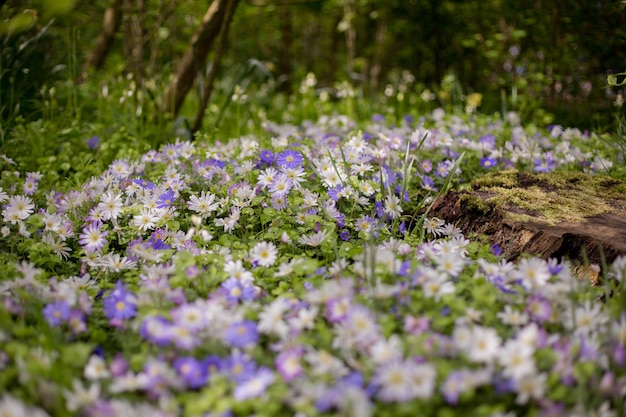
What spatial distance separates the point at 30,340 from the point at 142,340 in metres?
0.28

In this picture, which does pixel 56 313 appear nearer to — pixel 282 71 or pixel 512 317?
pixel 512 317

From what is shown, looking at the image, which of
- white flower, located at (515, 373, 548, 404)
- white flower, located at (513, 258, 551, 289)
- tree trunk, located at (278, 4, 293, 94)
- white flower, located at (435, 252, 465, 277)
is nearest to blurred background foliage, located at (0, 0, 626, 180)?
tree trunk, located at (278, 4, 293, 94)

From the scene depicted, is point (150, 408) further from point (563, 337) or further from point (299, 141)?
point (299, 141)

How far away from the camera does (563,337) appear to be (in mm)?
1442

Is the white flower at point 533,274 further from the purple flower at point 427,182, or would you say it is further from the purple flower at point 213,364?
the purple flower at point 427,182

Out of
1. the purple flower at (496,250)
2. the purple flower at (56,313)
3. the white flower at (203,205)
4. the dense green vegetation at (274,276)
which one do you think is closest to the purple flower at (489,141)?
the dense green vegetation at (274,276)

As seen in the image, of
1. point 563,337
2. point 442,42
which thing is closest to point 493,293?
point 563,337

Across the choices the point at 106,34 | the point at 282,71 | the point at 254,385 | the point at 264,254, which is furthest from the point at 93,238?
the point at 282,71

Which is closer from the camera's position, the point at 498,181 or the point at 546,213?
the point at 546,213

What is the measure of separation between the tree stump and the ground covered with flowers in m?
0.11

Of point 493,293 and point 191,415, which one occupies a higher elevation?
point 493,293

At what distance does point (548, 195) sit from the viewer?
7.91 feet

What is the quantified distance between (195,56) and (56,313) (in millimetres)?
2684

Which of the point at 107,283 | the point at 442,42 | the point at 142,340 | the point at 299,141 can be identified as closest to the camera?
the point at 142,340
